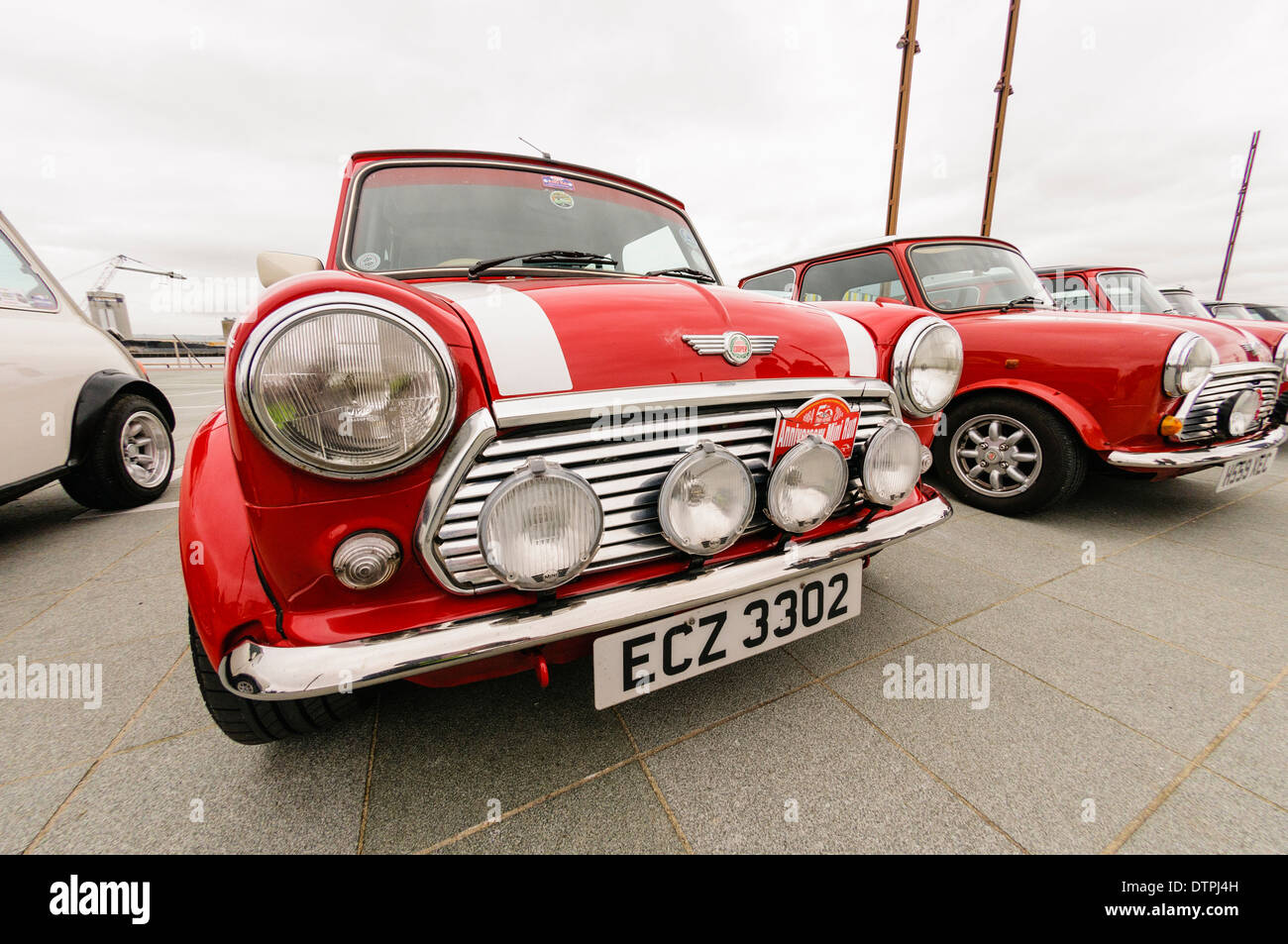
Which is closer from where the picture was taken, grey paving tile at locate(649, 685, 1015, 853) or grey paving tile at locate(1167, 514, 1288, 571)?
grey paving tile at locate(649, 685, 1015, 853)

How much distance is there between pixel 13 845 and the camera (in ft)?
3.63

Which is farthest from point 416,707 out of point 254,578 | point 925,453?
point 925,453

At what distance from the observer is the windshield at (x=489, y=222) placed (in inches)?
69.6

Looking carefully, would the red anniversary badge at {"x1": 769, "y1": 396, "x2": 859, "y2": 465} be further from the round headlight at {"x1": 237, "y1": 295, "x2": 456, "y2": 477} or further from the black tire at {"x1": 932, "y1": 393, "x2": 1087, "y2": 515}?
the black tire at {"x1": 932, "y1": 393, "x2": 1087, "y2": 515}

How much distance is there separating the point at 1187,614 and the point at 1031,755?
4.37 ft

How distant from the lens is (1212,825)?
1.15 metres

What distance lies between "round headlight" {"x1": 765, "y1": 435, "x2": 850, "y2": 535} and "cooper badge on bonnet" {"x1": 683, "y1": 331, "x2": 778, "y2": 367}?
278 mm

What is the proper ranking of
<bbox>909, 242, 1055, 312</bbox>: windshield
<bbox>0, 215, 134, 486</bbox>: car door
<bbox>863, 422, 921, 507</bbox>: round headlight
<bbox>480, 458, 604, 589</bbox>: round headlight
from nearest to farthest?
<bbox>480, 458, 604, 589</bbox>: round headlight
<bbox>863, 422, 921, 507</bbox>: round headlight
<bbox>0, 215, 134, 486</bbox>: car door
<bbox>909, 242, 1055, 312</bbox>: windshield

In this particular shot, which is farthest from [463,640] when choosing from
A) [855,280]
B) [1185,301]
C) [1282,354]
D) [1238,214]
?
[1238,214]

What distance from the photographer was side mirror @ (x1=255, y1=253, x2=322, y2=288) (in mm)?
1529

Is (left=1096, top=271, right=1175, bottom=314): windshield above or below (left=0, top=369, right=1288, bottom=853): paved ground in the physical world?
above

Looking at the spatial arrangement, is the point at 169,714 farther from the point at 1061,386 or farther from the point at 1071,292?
the point at 1071,292

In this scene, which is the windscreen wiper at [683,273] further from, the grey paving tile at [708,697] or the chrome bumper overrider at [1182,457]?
the chrome bumper overrider at [1182,457]

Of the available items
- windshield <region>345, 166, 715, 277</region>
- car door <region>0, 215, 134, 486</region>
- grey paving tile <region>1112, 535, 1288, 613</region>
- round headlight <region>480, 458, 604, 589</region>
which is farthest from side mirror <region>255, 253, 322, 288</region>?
grey paving tile <region>1112, 535, 1288, 613</region>
